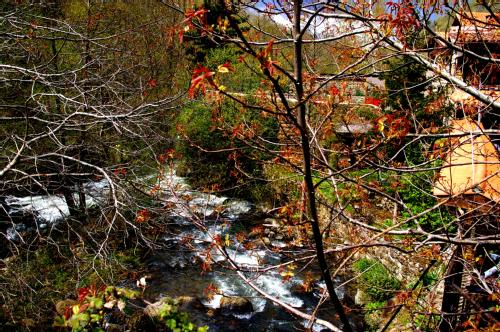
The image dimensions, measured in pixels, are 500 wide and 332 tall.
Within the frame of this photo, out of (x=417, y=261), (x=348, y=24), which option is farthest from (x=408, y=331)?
(x=348, y=24)

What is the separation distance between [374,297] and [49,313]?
6978 mm

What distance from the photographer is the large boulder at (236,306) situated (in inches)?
336

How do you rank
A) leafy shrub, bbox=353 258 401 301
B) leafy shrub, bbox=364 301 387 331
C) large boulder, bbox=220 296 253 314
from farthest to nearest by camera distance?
large boulder, bbox=220 296 253 314 < leafy shrub, bbox=353 258 401 301 < leafy shrub, bbox=364 301 387 331

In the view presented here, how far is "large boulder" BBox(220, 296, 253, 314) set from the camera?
28.0 ft

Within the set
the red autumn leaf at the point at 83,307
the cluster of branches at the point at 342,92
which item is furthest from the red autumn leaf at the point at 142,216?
the cluster of branches at the point at 342,92

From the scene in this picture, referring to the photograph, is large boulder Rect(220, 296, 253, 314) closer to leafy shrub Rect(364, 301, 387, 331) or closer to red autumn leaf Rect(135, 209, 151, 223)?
leafy shrub Rect(364, 301, 387, 331)

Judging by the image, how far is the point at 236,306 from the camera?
8.58 meters

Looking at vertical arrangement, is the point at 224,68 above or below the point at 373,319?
above

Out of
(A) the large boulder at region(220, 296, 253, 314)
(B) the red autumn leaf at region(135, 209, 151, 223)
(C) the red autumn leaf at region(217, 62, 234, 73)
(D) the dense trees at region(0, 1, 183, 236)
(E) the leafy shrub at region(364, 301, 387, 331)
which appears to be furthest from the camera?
(A) the large boulder at region(220, 296, 253, 314)

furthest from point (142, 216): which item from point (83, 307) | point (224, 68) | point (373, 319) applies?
point (373, 319)

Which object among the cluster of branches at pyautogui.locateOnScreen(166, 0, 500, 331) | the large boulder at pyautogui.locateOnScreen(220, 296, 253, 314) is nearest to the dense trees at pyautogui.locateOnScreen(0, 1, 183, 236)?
the cluster of branches at pyautogui.locateOnScreen(166, 0, 500, 331)

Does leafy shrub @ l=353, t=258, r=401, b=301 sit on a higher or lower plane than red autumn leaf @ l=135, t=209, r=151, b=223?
lower

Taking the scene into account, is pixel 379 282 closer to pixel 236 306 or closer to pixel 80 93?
pixel 236 306

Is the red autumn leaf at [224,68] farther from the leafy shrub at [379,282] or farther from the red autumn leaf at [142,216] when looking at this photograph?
the leafy shrub at [379,282]
